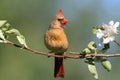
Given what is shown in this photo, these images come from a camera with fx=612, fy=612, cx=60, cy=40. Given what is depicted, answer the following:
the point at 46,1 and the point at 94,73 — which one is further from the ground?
the point at 94,73

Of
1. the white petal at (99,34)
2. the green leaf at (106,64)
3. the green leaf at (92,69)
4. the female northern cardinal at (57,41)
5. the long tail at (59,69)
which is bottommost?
the long tail at (59,69)

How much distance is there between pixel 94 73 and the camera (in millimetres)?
2816

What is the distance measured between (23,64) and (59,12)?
10602 millimetres

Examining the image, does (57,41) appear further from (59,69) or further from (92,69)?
(92,69)

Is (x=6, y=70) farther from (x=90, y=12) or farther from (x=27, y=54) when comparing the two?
(x=90, y=12)

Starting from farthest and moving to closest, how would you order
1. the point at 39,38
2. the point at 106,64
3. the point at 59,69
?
the point at 39,38 < the point at 59,69 < the point at 106,64

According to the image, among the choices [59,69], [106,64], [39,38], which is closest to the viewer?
[106,64]

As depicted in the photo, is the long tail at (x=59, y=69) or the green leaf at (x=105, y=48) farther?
the long tail at (x=59, y=69)

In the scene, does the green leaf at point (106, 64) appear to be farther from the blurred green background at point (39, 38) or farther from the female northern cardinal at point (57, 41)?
the blurred green background at point (39, 38)

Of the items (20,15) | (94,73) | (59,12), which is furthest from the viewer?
(20,15)

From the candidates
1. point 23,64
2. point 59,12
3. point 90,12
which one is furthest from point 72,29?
point 59,12

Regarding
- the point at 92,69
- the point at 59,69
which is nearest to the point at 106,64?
the point at 92,69

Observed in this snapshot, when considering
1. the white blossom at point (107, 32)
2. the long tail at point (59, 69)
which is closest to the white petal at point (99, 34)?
the white blossom at point (107, 32)

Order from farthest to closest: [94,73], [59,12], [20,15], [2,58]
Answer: [20,15], [2,58], [59,12], [94,73]
